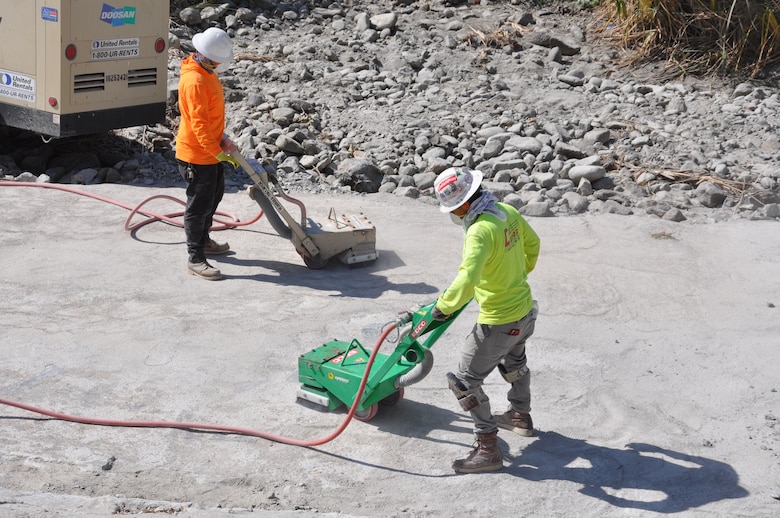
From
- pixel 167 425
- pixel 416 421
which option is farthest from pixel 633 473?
pixel 167 425

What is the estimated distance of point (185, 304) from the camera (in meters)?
7.06

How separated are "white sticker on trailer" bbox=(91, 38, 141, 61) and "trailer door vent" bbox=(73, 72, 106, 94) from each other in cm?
18

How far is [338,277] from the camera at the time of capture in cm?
770

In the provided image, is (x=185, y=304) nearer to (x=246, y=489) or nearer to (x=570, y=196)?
(x=246, y=489)

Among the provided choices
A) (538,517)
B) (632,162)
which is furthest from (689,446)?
(632,162)

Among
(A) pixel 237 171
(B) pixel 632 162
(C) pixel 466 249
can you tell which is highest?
(C) pixel 466 249

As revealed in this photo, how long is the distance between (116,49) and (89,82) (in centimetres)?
44

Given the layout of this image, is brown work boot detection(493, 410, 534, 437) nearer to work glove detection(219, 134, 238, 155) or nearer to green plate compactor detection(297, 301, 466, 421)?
green plate compactor detection(297, 301, 466, 421)

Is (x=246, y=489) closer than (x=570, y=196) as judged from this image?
Yes

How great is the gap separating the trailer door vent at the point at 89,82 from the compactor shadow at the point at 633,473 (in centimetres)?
640

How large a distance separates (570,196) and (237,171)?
366 centimetres

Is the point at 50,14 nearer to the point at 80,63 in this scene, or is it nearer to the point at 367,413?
the point at 80,63

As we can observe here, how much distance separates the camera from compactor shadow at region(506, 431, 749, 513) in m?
4.88

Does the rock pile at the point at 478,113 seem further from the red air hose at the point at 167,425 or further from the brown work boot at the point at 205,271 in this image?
the red air hose at the point at 167,425
